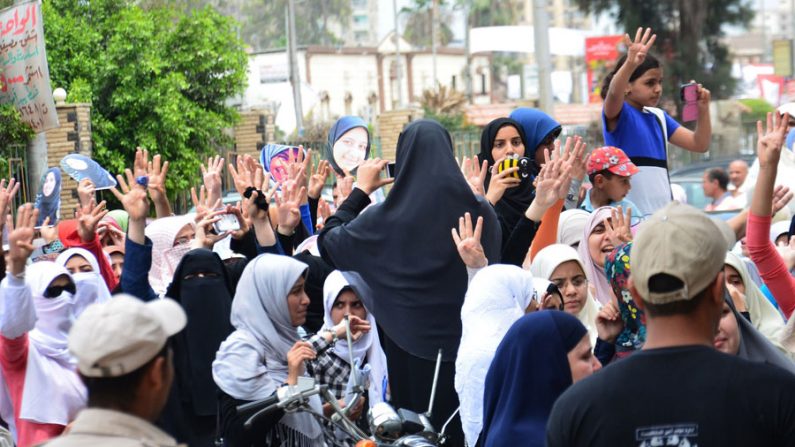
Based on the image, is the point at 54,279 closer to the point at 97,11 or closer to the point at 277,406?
the point at 277,406

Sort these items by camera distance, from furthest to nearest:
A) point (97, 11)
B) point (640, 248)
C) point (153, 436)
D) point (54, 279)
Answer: point (97, 11) < point (54, 279) < point (640, 248) < point (153, 436)

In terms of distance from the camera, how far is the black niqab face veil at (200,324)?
5723mm

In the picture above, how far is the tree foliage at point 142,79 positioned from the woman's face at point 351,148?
607 inches

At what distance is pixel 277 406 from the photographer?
4434 mm

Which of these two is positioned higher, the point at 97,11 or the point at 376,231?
the point at 97,11

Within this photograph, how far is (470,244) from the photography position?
16.0ft

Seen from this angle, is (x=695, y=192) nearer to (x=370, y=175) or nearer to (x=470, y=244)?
(x=370, y=175)

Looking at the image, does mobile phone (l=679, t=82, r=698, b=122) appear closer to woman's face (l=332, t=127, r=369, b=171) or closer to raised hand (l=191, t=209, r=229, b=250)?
woman's face (l=332, t=127, r=369, b=171)

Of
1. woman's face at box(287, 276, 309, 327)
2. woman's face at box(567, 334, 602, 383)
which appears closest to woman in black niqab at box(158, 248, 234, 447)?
woman's face at box(287, 276, 309, 327)

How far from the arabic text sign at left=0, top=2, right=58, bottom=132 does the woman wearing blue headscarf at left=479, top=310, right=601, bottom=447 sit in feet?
29.5

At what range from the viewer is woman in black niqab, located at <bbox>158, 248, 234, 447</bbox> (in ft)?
18.8

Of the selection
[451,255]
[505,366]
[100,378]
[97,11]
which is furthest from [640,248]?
[97,11]

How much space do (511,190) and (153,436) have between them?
12.4 ft

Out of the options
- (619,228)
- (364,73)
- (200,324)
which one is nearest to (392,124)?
(200,324)
